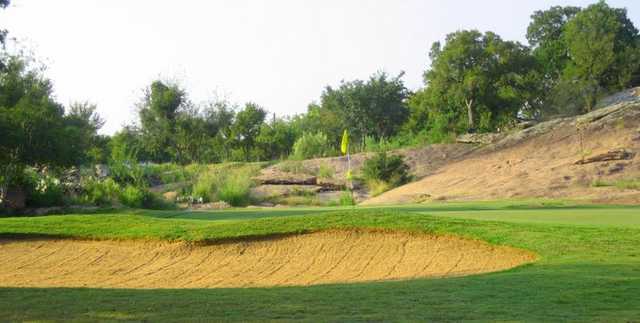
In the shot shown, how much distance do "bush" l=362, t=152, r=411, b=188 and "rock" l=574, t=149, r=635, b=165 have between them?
8.19m

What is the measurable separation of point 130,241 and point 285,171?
80.5 feet

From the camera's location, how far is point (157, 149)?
51.8 meters

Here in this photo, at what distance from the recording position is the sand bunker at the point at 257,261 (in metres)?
11.9

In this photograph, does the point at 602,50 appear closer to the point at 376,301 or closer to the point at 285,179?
the point at 285,179

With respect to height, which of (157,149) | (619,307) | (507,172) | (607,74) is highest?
(607,74)

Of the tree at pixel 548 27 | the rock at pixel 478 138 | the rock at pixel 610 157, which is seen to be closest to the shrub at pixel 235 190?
the rock at pixel 610 157

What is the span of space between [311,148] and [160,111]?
10758mm

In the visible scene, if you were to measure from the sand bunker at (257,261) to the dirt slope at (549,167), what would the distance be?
13243 millimetres

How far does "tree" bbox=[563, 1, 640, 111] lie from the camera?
5491 cm

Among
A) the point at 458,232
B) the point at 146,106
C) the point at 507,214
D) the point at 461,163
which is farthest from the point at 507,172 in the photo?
the point at 146,106

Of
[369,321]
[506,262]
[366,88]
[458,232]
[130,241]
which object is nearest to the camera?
[369,321]

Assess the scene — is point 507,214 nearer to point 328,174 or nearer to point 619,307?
point 619,307

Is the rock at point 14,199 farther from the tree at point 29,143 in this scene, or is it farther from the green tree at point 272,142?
the green tree at point 272,142

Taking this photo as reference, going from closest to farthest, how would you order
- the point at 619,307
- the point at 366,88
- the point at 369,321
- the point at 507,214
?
the point at 369,321, the point at 619,307, the point at 507,214, the point at 366,88
